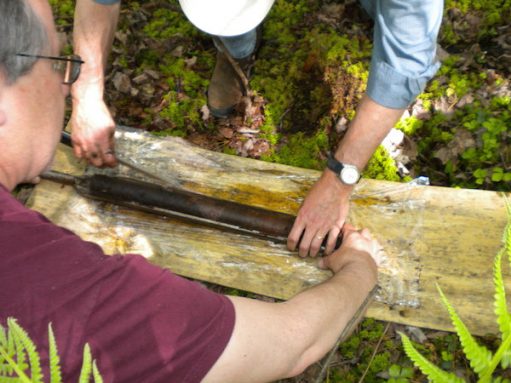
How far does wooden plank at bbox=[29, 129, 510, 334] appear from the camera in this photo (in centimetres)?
281

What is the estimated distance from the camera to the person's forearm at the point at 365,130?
261cm

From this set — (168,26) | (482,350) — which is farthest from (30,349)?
(168,26)

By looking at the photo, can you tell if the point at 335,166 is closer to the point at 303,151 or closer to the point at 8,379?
the point at 303,151

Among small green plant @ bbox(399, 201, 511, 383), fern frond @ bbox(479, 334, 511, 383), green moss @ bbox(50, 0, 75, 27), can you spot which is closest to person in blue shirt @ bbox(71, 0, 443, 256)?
small green plant @ bbox(399, 201, 511, 383)

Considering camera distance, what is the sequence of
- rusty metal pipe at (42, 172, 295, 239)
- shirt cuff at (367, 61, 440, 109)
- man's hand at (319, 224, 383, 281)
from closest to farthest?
shirt cuff at (367, 61, 440, 109) < man's hand at (319, 224, 383, 281) < rusty metal pipe at (42, 172, 295, 239)

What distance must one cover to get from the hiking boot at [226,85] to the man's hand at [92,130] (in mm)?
1035

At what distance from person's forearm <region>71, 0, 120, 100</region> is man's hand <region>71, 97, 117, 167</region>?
0.07 metres

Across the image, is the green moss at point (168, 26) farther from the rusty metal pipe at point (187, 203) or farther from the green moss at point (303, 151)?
the rusty metal pipe at point (187, 203)

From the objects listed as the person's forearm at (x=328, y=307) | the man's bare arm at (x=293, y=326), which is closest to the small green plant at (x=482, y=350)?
the man's bare arm at (x=293, y=326)

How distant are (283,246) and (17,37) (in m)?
1.93

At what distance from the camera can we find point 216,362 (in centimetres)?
167

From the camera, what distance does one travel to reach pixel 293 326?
6.73 feet

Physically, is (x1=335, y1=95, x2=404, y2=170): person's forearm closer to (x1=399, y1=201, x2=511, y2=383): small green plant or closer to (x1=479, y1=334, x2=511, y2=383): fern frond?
(x1=399, y1=201, x2=511, y2=383): small green plant

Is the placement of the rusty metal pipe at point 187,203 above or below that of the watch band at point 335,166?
below
